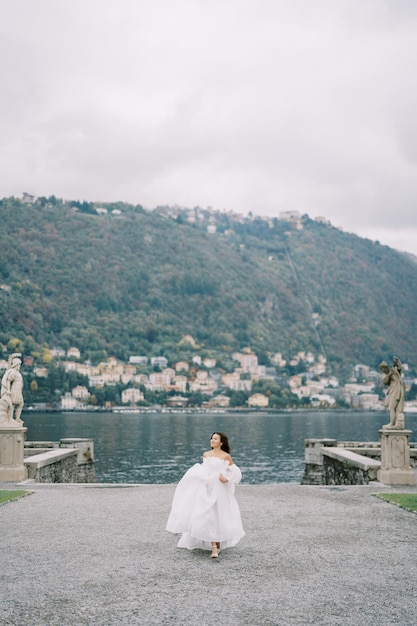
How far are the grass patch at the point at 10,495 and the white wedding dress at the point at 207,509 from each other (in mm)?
5101

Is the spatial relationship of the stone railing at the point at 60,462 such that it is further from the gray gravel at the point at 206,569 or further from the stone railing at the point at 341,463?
the stone railing at the point at 341,463

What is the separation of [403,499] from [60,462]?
10.2 metres

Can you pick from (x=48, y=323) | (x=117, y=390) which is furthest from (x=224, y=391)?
(x=48, y=323)

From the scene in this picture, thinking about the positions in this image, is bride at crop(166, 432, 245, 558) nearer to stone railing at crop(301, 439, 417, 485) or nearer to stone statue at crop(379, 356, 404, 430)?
stone statue at crop(379, 356, 404, 430)

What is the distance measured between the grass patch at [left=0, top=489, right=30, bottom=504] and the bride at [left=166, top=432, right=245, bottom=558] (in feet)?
16.7

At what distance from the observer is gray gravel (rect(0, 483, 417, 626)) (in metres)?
6.29

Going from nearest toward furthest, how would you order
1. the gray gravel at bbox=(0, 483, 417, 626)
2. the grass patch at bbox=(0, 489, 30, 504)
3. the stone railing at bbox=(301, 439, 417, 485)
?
the gray gravel at bbox=(0, 483, 417, 626) → the grass patch at bbox=(0, 489, 30, 504) → the stone railing at bbox=(301, 439, 417, 485)

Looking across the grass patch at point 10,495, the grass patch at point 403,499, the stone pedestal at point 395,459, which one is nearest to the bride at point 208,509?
the grass patch at point 403,499

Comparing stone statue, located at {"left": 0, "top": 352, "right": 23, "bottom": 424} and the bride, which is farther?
stone statue, located at {"left": 0, "top": 352, "right": 23, "bottom": 424}

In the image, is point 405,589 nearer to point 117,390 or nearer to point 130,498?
point 130,498

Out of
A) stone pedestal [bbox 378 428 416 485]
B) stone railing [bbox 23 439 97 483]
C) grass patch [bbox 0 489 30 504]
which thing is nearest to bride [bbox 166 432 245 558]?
grass patch [bbox 0 489 30 504]

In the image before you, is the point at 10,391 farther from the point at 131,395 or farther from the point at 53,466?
the point at 131,395

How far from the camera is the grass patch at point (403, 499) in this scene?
12273 mm

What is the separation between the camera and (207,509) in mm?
8500
